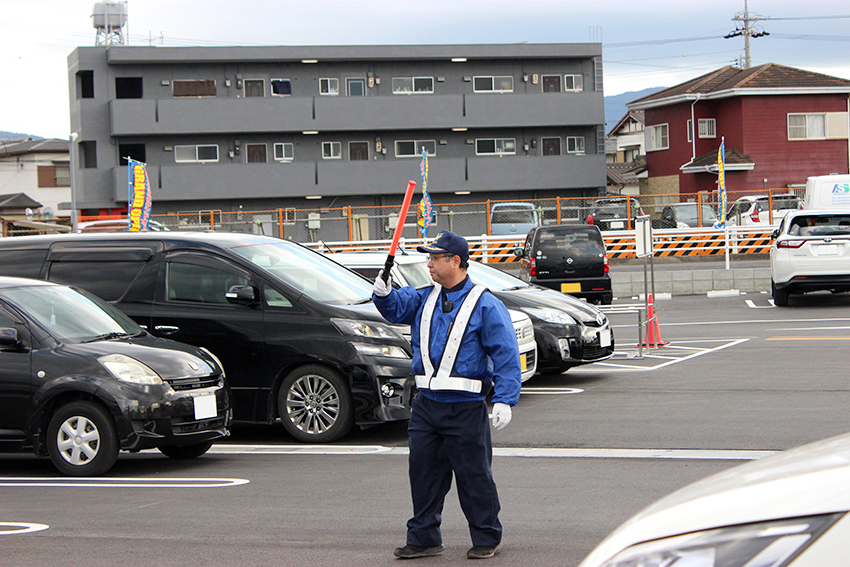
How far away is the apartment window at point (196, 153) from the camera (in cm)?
4650

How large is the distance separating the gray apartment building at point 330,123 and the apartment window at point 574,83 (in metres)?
0.07

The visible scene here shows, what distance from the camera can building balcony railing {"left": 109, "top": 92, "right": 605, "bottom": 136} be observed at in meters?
45.6

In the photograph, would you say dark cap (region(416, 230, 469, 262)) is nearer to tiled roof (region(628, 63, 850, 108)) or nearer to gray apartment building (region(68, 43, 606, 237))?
gray apartment building (region(68, 43, 606, 237))

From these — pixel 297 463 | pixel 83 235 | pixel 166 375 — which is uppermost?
pixel 83 235

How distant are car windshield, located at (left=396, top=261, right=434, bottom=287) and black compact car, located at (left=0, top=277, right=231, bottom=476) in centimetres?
370

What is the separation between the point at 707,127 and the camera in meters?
48.6

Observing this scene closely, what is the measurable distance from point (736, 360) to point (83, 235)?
8.44 metres

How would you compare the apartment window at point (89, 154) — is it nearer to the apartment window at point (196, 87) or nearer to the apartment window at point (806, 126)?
the apartment window at point (196, 87)

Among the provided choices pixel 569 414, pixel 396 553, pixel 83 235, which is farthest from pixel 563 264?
pixel 396 553

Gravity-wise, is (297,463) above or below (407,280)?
below

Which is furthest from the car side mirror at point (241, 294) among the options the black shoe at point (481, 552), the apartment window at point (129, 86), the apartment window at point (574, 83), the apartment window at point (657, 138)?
the apartment window at point (657, 138)

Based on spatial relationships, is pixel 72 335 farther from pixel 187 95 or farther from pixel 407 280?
pixel 187 95

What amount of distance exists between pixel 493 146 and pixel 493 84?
3117mm

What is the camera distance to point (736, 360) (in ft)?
43.1
